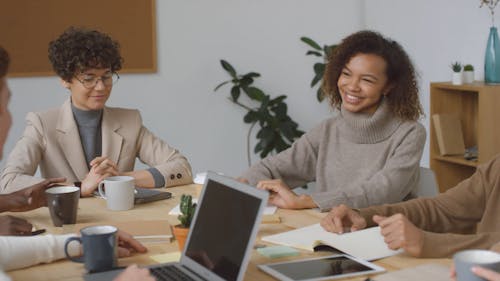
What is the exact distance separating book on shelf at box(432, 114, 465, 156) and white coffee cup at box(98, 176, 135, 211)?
224 cm

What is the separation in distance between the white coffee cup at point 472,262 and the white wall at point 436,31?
9.32 feet

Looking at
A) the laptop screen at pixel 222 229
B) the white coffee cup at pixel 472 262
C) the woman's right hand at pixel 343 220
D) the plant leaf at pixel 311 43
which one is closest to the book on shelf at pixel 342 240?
the woman's right hand at pixel 343 220

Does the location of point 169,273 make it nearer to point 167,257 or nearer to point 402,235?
point 167,257

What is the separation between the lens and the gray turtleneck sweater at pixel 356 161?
236cm

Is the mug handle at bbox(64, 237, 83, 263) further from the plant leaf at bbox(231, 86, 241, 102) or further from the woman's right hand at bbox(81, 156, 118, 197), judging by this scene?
the plant leaf at bbox(231, 86, 241, 102)

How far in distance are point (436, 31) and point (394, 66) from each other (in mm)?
1776

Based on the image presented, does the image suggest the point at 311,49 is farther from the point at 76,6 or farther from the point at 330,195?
the point at 330,195

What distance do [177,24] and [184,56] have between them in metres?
0.20

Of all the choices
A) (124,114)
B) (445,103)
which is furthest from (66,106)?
(445,103)

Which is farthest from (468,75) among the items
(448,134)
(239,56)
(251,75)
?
(239,56)

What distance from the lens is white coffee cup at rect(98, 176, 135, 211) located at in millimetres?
2146

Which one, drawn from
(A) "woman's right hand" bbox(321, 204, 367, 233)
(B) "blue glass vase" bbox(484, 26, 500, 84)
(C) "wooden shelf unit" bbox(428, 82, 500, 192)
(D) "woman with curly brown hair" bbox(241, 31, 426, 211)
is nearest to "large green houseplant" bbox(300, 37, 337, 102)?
(C) "wooden shelf unit" bbox(428, 82, 500, 192)

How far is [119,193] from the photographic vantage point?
2.15 m

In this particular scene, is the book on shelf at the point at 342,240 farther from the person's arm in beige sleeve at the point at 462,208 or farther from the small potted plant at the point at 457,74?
the small potted plant at the point at 457,74
